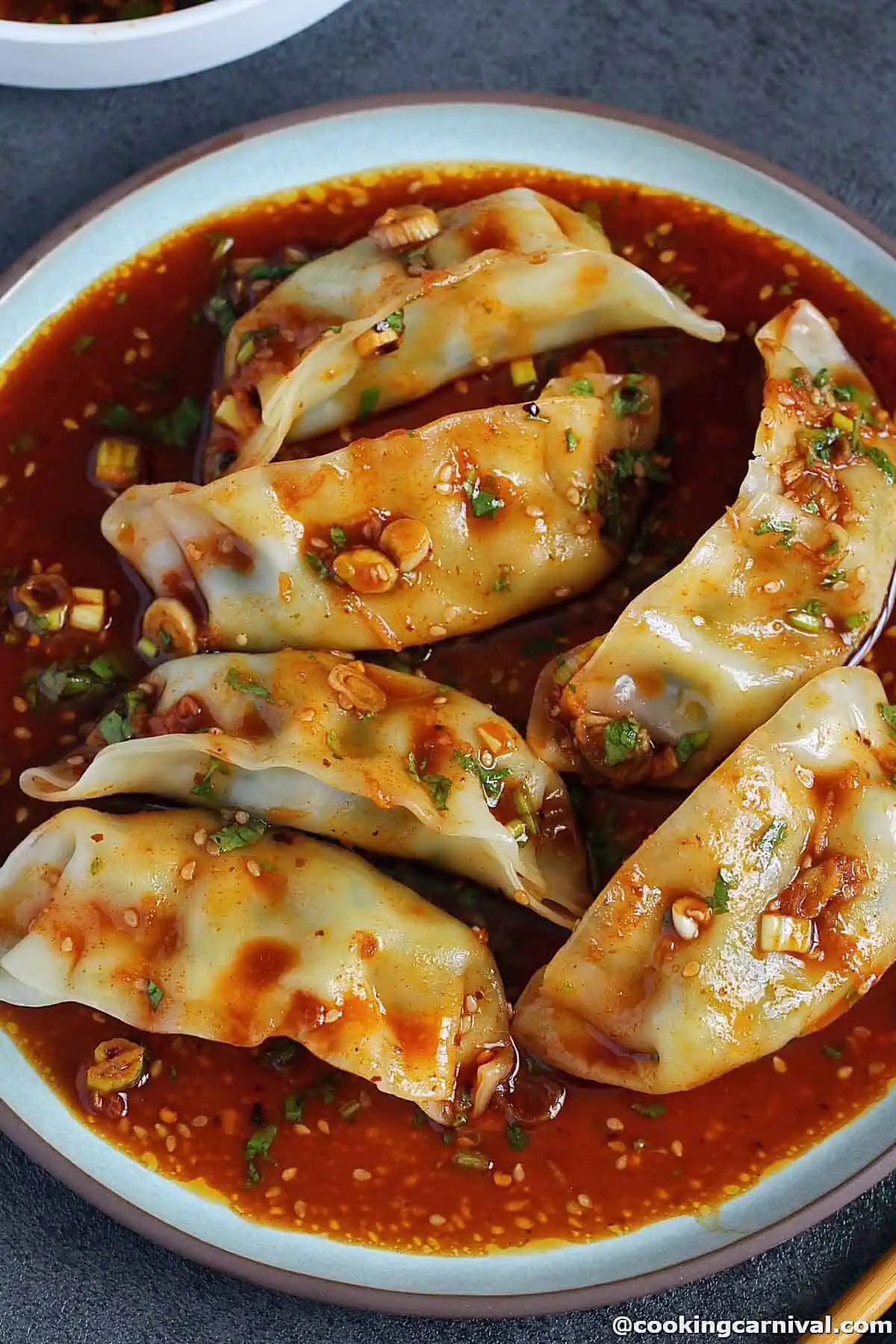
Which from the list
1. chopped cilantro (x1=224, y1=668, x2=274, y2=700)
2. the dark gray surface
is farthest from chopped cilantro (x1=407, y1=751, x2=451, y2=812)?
the dark gray surface

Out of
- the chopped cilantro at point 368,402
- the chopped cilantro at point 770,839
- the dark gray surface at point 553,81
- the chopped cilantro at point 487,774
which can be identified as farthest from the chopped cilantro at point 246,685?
the dark gray surface at point 553,81

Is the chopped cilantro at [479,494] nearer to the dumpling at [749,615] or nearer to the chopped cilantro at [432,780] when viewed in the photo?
the dumpling at [749,615]

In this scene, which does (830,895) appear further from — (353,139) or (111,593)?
(353,139)

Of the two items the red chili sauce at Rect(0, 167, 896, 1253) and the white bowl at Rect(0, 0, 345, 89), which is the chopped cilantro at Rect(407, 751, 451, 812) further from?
the white bowl at Rect(0, 0, 345, 89)

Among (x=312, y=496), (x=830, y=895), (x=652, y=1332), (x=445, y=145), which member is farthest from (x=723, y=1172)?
(x=445, y=145)

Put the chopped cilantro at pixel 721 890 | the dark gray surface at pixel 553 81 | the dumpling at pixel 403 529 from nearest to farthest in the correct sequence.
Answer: the chopped cilantro at pixel 721 890 → the dumpling at pixel 403 529 → the dark gray surface at pixel 553 81

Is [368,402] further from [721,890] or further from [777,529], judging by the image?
[721,890]
